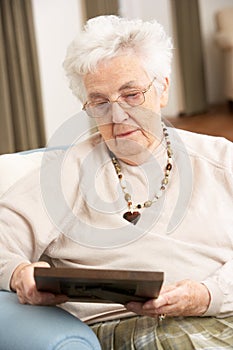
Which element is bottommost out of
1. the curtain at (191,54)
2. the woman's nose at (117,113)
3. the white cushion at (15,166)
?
the curtain at (191,54)

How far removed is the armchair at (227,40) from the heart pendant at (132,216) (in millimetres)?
4906

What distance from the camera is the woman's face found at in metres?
1.75

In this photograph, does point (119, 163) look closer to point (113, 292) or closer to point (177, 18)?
point (113, 292)

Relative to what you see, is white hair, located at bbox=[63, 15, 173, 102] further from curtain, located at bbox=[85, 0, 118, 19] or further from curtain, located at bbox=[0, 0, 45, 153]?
curtain, located at bbox=[85, 0, 118, 19]

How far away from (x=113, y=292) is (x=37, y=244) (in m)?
0.34

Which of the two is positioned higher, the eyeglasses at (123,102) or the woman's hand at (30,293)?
the eyeglasses at (123,102)

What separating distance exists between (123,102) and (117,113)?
0.03 metres

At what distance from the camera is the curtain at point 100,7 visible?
552 cm

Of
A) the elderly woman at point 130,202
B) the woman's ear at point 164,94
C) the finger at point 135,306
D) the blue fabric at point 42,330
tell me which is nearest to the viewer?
the blue fabric at point 42,330

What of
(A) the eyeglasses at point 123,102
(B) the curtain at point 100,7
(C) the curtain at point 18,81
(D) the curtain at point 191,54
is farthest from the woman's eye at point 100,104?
(D) the curtain at point 191,54

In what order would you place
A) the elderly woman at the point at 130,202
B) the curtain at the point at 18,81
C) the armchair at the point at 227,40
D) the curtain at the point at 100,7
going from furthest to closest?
the armchair at the point at 227,40
the curtain at the point at 100,7
the curtain at the point at 18,81
the elderly woman at the point at 130,202

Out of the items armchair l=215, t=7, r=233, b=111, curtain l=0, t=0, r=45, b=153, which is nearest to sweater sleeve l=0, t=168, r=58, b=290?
curtain l=0, t=0, r=45, b=153

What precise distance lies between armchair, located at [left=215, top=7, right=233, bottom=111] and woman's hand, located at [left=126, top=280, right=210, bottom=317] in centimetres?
508

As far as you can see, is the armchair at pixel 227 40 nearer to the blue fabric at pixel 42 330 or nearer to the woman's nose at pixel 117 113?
the woman's nose at pixel 117 113
